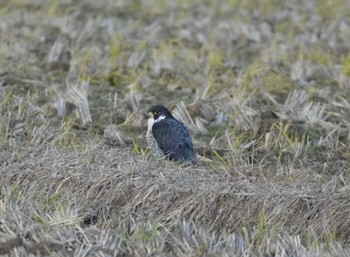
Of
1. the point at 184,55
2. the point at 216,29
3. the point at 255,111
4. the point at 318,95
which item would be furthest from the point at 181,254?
the point at 216,29

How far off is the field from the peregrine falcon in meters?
0.12

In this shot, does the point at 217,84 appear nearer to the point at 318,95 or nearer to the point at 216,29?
the point at 318,95

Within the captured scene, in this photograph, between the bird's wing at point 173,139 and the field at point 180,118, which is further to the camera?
the bird's wing at point 173,139

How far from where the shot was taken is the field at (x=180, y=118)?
647 cm

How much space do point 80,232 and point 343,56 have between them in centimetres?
682

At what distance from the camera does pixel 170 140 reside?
8133 mm

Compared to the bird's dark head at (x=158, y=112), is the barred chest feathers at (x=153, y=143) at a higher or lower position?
lower

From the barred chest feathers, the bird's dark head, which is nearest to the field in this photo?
the barred chest feathers

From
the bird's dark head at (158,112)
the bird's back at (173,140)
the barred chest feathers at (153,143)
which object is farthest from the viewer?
the bird's dark head at (158,112)

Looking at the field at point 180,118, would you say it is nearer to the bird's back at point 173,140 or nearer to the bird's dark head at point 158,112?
the bird's back at point 173,140

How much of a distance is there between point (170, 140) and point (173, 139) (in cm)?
3

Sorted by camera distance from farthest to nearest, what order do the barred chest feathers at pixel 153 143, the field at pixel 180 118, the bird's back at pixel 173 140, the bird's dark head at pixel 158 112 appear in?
1. the bird's dark head at pixel 158 112
2. the barred chest feathers at pixel 153 143
3. the bird's back at pixel 173 140
4. the field at pixel 180 118

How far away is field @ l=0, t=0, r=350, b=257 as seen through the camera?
647cm

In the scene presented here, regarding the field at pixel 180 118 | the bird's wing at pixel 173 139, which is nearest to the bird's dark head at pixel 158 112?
the bird's wing at pixel 173 139
